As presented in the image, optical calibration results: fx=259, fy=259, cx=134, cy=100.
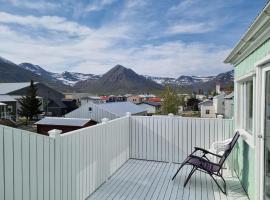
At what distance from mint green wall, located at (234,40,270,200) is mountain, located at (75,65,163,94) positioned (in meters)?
103

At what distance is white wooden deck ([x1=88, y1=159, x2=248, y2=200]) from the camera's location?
4.02 metres

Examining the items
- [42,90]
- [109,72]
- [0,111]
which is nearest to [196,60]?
[0,111]

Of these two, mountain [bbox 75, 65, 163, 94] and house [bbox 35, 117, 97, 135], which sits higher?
mountain [bbox 75, 65, 163, 94]

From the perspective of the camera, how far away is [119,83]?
11938cm

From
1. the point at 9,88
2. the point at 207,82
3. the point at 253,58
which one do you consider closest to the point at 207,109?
the point at 9,88

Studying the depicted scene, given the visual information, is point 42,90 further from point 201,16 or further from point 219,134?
point 219,134

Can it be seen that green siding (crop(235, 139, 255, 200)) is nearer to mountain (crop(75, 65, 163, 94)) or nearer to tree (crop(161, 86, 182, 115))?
tree (crop(161, 86, 182, 115))

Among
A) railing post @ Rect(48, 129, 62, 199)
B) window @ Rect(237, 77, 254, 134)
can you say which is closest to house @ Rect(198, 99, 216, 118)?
window @ Rect(237, 77, 254, 134)

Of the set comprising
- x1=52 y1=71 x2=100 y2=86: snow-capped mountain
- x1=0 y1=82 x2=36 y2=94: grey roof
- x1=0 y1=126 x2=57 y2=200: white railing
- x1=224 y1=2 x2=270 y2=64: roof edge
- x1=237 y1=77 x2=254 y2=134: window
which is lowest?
x1=0 y1=126 x2=57 y2=200: white railing

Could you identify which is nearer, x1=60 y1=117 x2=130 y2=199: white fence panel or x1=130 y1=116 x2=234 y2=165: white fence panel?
x1=60 y1=117 x2=130 y2=199: white fence panel

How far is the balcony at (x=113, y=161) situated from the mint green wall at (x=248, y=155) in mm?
207

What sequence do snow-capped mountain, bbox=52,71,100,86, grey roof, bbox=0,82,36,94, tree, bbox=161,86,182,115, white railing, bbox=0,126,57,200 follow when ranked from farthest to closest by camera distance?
1. snow-capped mountain, bbox=52,71,100,86
2. grey roof, bbox=0,82,36,94
3. tree, bbox=161,86,182,115
4. white railing, bbox=0,126,57,200

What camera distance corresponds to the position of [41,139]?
2.76 m

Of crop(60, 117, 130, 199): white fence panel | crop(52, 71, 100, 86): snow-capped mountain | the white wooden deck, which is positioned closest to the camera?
crop(60, 117, 130, 199): white fence panel
